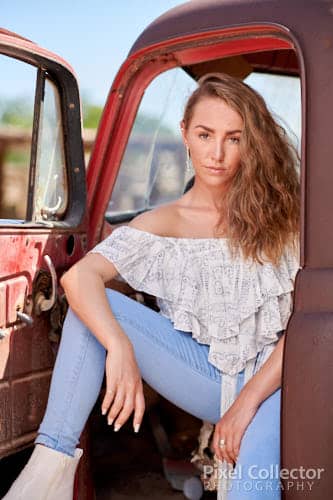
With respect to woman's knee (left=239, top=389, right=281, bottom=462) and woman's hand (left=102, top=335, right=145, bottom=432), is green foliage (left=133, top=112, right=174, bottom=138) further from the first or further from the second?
woman's knee (left=239, top=389, right=281, bottom=462)

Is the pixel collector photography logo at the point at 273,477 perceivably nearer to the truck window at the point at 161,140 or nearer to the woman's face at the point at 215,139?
the woman's face at the point at 215,139

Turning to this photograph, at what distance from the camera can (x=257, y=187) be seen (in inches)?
83.9

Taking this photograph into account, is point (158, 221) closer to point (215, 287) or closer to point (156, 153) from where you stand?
point (215, 287)

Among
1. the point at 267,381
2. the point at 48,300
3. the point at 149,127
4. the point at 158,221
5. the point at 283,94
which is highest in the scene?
the point at 283,94

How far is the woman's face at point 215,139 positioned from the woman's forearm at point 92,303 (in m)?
0.44

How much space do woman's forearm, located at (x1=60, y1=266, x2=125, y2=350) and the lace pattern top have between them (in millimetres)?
98

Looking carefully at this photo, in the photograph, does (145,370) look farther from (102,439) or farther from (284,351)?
(102,439)

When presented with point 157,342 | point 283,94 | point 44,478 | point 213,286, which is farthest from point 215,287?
point 283,94

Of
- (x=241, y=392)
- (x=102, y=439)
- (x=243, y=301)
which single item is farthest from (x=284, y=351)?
(x=102, y=439)

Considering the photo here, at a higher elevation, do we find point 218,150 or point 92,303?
point 218,150

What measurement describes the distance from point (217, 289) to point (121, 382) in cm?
37

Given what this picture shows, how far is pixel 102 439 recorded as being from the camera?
2.94 m

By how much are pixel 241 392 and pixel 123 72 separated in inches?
42.5

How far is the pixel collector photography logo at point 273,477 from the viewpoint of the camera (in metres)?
1.61
